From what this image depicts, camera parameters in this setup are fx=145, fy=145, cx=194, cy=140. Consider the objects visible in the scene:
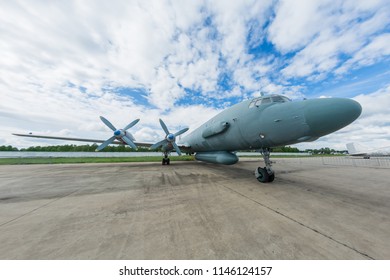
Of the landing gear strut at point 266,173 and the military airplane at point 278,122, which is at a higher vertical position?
the military airplane at point 278,122

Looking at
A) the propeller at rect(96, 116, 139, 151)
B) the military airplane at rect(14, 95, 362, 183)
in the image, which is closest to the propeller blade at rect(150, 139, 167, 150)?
the propeller at rect(96, 116, 139, 151)

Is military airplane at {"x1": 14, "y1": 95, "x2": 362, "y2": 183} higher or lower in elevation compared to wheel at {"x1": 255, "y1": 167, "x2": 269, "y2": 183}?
higher

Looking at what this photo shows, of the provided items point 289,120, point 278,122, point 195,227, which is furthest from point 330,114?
point 195,227

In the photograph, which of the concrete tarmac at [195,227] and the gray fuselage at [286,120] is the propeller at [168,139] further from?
the concrete tarmac at [195,227]

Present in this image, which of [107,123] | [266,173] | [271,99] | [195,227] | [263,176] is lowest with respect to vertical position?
[195,227]

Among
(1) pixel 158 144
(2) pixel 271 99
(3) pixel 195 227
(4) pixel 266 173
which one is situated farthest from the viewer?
(1) pixel 158 144

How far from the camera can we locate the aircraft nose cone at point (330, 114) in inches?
163

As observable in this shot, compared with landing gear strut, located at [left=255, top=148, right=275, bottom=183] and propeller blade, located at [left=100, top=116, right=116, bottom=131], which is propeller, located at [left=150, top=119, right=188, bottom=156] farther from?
landing gear strut, located at [left=255, top=148, right=275, bottom=183]

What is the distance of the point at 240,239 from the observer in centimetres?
238

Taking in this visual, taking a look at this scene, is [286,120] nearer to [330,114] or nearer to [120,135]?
[330,114]

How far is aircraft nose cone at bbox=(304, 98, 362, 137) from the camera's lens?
13.6 feet

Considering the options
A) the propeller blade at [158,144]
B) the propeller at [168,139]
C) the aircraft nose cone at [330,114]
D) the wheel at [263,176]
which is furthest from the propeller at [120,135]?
the aircraft nose cone at [330,114]

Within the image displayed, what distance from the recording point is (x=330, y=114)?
4223mm
